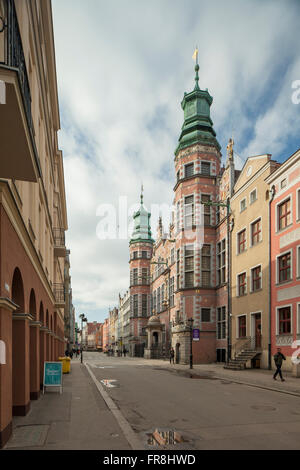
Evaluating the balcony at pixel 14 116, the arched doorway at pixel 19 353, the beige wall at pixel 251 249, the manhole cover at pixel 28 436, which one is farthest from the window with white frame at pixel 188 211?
the balcony at pixel 14 116

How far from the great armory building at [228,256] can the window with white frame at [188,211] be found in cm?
10

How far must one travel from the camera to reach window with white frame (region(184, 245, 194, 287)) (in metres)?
41.9

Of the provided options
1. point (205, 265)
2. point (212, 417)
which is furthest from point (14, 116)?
point (205, 265)

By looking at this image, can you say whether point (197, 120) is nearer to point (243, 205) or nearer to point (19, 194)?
point (243, 205)

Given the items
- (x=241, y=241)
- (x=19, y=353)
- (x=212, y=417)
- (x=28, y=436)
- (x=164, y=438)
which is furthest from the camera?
(x=241, y=241)

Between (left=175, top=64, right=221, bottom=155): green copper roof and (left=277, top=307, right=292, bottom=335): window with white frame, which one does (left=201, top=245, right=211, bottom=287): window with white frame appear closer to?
(left=175, top=64, right=221, bottom=155): green copper roof

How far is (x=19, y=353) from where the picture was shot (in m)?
10.9

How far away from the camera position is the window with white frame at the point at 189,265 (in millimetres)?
41906

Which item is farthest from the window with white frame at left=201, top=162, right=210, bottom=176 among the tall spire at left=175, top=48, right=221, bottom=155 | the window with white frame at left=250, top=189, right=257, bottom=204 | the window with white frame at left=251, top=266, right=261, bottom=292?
the window with white frame at left=251, top=266, right=261, bottom=292

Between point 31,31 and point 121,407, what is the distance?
37.5 ft

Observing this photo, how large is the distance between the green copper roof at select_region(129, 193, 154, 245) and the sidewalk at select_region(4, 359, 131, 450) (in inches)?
2573

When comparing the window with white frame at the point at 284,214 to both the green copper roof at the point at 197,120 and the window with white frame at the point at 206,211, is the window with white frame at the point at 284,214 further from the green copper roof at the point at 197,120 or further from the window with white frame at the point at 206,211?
the green copper roof at the point at 197,120

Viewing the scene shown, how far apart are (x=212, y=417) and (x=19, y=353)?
5.16 meters

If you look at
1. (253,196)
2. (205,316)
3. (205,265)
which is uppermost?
(253,196)
